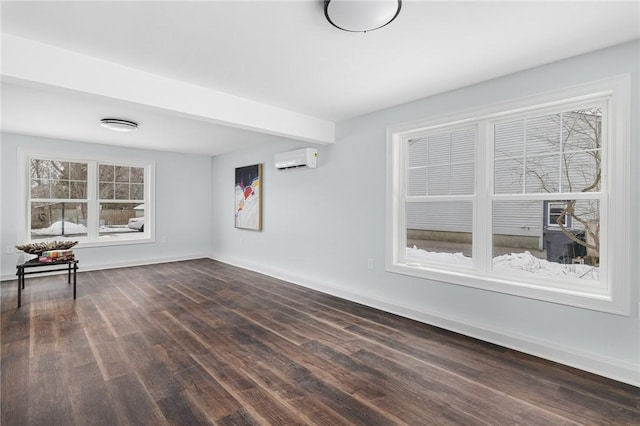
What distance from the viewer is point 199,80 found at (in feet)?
9.68

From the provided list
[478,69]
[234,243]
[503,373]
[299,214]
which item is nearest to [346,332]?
[503,373]

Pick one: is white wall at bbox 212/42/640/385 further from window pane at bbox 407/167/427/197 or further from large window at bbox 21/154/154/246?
large window at bbox 21/154/154/246

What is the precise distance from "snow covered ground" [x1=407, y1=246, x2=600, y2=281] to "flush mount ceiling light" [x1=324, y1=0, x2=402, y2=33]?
232 centimetres

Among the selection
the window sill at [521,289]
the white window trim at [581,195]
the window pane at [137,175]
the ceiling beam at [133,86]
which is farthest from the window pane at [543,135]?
the window pane at [137,175]

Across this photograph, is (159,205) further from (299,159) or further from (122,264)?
(299,159)

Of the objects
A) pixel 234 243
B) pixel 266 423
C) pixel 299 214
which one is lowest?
pixel 266 423

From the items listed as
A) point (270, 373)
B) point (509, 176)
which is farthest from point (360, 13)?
point (270, 373)

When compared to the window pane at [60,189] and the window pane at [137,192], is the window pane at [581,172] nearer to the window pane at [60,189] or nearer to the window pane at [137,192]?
the window pane at [137,192]

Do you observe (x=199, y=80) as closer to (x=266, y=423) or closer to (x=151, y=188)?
(x=266, y=423)

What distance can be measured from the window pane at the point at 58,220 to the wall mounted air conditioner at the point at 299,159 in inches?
154

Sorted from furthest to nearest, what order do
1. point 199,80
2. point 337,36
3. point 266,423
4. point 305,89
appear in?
point 305,89
point 199,80
point 337,36
point 266,423

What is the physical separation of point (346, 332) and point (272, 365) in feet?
2.95

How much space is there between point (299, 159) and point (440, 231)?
7.42 feet

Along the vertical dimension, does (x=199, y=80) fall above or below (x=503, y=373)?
above
